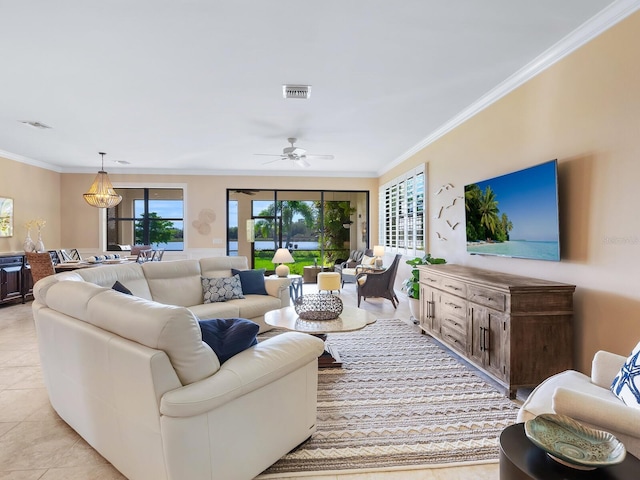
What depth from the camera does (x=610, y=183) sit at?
2.37m

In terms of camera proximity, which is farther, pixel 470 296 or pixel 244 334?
pixel 470 296

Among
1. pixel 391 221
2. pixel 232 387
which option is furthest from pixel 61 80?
pixel 391 221

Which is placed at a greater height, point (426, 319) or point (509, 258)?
point (509, 258)

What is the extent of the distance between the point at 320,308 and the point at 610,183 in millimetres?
2431

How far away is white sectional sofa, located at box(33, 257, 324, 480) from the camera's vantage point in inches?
56.6

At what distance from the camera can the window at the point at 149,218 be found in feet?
26.6

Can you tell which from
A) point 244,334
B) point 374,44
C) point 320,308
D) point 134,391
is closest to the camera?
point 134,391

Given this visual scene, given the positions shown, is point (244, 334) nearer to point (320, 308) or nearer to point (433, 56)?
point (320, 308)

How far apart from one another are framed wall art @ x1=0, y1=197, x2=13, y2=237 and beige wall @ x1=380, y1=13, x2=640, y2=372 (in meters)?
8.04

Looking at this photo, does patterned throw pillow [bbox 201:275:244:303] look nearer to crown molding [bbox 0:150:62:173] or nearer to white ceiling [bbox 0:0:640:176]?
white ceiling [bbox 0:0:640:176]

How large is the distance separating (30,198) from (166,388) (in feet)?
25.0

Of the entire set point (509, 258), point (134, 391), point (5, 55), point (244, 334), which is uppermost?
point (5, 55)

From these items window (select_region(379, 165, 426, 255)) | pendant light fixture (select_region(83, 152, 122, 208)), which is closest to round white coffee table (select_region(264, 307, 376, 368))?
window (select_region(379, 165, 426, 255))

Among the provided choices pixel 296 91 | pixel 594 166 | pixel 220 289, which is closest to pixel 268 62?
pixel 296 91
